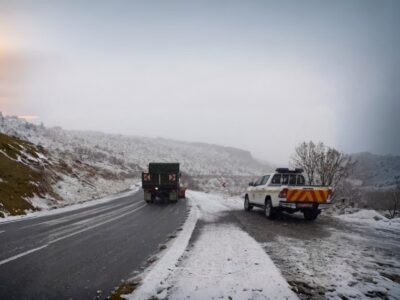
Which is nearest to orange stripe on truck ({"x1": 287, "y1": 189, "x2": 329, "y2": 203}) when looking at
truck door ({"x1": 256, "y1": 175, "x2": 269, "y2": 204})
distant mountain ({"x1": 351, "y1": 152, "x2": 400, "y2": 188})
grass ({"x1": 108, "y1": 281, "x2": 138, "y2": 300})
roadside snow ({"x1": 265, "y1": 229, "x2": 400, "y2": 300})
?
truck door ({"x1": 256, "y1": 175, "x2": 269, "y2": 204})

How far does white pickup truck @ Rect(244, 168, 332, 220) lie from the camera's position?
12.2 meters

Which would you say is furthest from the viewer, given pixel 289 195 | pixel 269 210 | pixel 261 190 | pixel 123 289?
pixel 261 190

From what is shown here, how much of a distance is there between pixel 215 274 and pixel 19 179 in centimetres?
1932

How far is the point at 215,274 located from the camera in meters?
5.46

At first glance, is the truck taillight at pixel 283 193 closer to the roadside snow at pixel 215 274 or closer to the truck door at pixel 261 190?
the truck door at pixel 261 190

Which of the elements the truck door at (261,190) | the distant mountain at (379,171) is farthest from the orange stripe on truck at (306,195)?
the distant mountain at (379,171)

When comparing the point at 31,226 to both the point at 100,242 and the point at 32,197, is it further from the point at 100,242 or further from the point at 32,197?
the point at 32,197

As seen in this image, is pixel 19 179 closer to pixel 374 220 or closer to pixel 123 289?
pixel 123 289

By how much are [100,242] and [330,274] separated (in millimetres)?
5787

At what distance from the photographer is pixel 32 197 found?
18.8 meters

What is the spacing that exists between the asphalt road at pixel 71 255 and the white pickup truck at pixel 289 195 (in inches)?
175

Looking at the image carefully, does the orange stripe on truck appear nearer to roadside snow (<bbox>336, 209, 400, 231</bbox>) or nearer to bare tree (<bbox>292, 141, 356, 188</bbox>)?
roadside snow (<bbox>336, 209, 400, 231</bbox>)

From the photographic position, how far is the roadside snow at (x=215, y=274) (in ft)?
15.1

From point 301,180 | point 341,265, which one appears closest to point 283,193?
point 301,180
